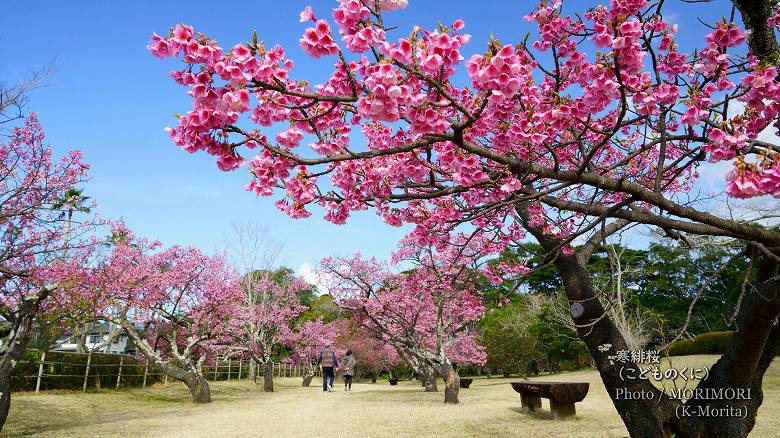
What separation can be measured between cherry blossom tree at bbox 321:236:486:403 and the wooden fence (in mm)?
5654

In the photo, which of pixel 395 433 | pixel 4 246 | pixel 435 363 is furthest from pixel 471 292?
pixel 4 246

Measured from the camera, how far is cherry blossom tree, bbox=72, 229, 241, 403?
1353 cm

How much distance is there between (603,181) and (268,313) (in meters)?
22.7

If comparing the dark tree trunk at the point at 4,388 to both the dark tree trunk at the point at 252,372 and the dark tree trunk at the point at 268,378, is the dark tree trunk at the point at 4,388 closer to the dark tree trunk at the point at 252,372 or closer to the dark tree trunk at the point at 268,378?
the dark tree trunk at the point at 268,378

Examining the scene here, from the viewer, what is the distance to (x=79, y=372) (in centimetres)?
1605

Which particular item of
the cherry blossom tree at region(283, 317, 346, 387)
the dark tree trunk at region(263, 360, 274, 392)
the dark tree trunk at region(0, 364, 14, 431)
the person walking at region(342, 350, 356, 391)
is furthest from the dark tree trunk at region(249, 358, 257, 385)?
the dark tree trunk at region(0, 364, 14, 431)

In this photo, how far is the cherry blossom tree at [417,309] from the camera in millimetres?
12305

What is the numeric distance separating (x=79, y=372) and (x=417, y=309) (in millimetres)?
11771

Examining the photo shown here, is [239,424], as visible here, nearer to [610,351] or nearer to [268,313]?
[610,351]

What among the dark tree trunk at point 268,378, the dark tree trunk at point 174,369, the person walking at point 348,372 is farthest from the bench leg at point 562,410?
the dark tree trunk at point 268,378

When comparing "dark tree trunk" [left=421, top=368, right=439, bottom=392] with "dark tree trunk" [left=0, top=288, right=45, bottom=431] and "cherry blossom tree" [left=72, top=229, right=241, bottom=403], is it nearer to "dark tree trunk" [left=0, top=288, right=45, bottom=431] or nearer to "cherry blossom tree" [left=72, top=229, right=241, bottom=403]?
"cherry blossom tree" [left=72, top=229, right=241, bottom=403]

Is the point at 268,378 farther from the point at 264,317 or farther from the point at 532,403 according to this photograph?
the point at 532,403

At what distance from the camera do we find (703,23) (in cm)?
397

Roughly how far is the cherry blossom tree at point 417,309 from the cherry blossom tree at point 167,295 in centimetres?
404
